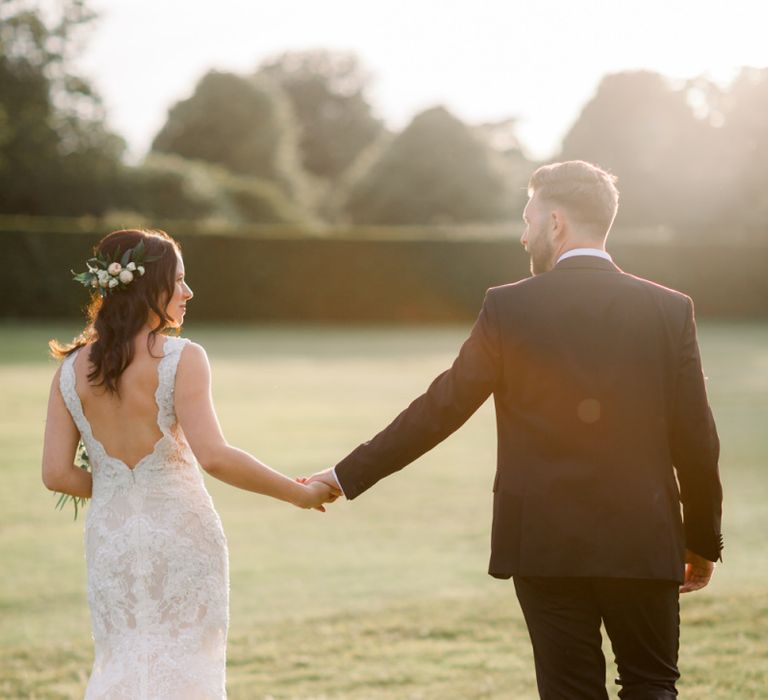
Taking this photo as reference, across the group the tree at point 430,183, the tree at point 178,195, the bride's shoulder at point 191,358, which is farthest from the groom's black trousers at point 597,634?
the tree at point 430,183

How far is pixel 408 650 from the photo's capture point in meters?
5.65

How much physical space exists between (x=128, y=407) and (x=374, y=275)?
3160 centimetres

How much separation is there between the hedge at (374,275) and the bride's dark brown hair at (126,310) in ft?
97.5

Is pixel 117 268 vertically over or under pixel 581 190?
under

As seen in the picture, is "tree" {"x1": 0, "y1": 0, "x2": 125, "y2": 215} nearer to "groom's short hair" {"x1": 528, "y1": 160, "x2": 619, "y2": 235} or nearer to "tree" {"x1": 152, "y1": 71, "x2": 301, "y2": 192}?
"tree" {"x1": 152, "y1": 71, "x2": 301, "y2": 192}

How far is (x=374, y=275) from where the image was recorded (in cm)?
3481

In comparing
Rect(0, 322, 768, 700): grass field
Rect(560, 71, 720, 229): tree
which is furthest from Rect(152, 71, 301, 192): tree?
Rect(0, 322, 768, 700): grass field

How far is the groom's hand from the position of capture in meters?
3.38

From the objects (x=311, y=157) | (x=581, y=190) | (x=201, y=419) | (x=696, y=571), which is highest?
(x=311, y=157)

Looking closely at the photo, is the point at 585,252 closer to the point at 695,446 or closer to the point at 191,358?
the point at 695,446

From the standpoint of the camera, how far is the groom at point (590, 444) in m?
3.05

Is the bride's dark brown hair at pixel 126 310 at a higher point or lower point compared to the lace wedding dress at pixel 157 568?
higher

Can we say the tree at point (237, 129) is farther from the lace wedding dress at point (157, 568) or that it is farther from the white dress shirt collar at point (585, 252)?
the white dress shirt collar at point (585, 252)

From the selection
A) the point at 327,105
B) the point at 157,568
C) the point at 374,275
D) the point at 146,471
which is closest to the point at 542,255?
the point at 146,471
